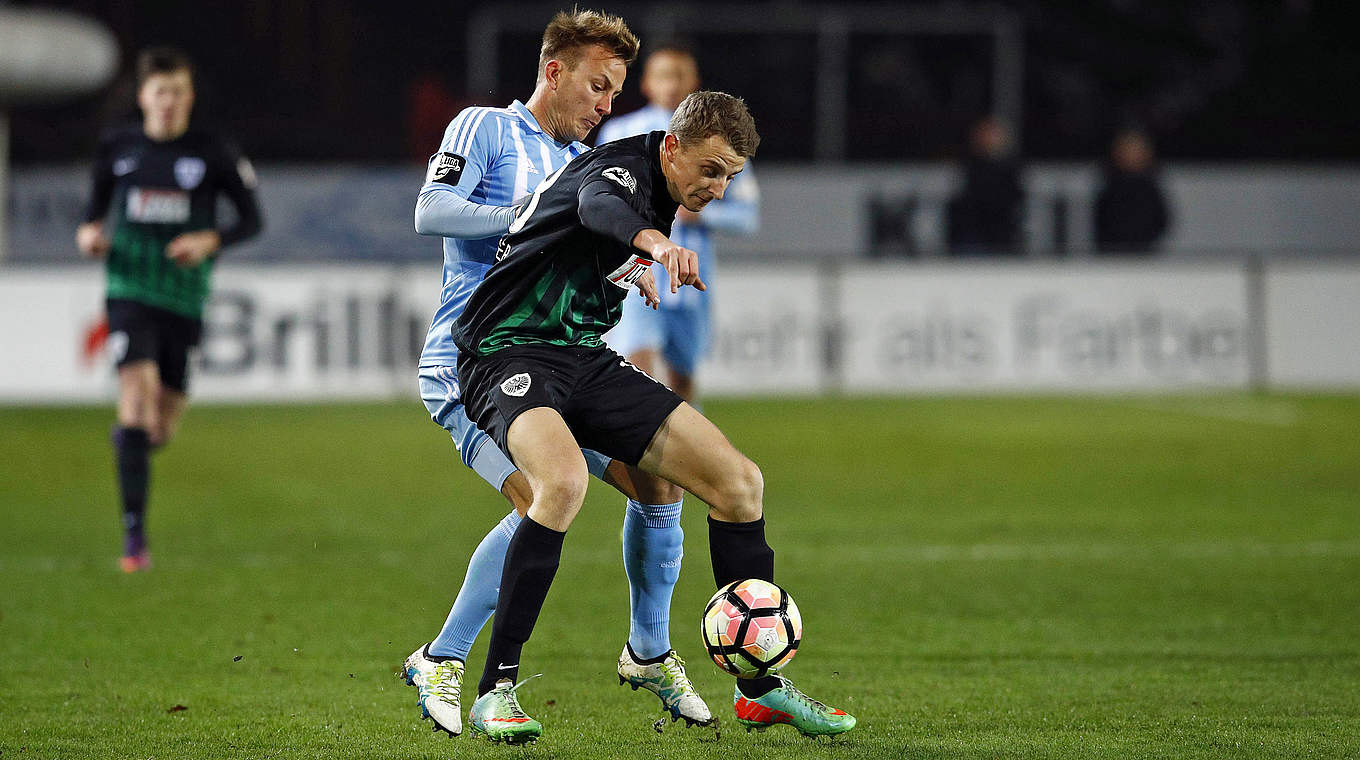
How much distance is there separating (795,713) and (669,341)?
4.61 m

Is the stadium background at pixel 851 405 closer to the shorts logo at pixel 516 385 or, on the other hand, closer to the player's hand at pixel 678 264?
the shorts logo at pixel 516 385

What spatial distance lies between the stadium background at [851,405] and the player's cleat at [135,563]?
0.09 m

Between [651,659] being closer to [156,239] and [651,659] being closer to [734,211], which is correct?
[156,239]

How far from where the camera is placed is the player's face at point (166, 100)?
748 cm

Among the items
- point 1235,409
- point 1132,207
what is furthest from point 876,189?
point 1235,409

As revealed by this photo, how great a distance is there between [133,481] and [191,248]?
3.41 feet

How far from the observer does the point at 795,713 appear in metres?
4.18

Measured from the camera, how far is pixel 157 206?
7.66 meters

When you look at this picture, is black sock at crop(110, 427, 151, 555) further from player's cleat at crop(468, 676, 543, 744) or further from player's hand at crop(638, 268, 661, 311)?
player's hand at crop(638, 268, 661, 311)

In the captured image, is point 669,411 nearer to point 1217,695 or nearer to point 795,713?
point 795,713

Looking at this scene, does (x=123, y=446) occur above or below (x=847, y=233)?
below

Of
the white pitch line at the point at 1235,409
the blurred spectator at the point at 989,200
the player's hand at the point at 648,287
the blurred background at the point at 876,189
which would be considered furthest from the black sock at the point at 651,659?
the blurred spectator at the point at 989,200

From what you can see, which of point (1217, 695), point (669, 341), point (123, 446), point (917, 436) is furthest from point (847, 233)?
point (1217, 695)

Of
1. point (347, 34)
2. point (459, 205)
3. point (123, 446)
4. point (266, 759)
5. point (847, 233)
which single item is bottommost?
point (266, 759)
